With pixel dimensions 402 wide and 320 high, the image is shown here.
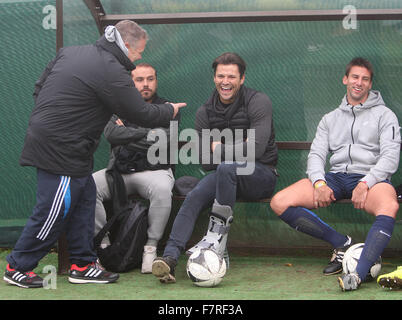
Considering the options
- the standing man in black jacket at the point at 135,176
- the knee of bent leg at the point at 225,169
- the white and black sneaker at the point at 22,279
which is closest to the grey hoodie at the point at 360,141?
the knee of bent leg at the point at 225,169

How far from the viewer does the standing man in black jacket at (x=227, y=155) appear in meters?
4.34

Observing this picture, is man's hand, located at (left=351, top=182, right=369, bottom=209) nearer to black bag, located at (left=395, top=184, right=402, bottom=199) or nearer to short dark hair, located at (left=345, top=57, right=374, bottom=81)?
black bag, located at (left=395, top=184, right=402, bottom=199)

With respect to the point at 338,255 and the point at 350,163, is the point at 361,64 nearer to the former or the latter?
the point at 350,163

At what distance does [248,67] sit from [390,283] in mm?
2149

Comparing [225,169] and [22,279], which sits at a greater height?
[225,169]

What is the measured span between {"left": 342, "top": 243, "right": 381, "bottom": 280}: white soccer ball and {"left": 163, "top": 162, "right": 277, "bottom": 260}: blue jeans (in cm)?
80

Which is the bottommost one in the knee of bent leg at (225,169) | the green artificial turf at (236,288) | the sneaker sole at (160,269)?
the green artificial turf at (236,288)

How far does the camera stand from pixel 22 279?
3.98 meters

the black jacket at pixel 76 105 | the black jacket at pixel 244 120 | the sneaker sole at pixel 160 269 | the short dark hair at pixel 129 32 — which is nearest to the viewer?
the black jacket at pixel 76 105

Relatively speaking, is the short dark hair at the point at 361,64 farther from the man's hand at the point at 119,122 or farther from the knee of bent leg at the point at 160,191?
the man's hand at the point at 119,122

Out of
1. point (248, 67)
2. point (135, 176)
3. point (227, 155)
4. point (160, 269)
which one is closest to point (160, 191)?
point (135, 176)

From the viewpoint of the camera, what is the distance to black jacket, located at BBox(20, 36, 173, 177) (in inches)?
153

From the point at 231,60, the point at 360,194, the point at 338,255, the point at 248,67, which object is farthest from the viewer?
the point at 248,67

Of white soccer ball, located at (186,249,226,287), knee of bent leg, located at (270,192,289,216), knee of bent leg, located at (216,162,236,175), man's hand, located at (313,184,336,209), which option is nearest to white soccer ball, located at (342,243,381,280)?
man's hand, located at (313,184,336,209)
